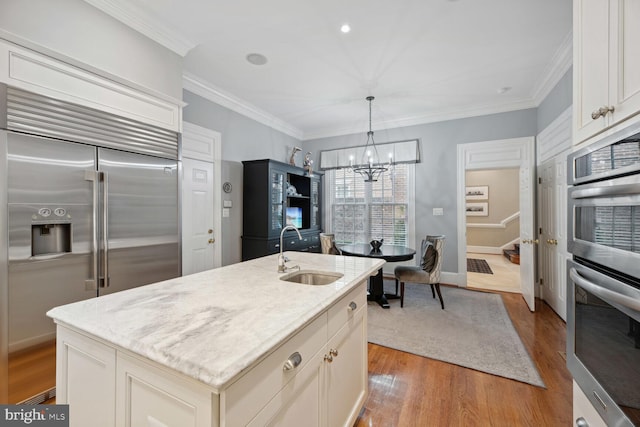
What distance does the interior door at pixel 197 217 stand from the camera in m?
3.42

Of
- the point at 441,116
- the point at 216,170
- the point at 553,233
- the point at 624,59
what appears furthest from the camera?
the point at 441,116

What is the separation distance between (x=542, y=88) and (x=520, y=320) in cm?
305

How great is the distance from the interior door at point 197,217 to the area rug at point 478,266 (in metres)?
5.25

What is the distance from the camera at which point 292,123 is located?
17.5ft

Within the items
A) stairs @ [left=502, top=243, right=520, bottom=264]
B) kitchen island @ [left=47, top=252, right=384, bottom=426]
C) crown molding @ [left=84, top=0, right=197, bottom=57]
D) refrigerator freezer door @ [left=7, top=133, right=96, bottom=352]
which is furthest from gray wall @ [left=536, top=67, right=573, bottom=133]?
refrigerator freezer door @ [left=7, top=133, right=96, bottom=352]

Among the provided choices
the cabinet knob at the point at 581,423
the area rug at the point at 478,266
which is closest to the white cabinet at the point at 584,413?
the cabinet knob at the point at 581,423

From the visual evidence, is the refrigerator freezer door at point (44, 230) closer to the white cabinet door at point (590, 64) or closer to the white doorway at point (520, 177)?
the white cabinet door at point (590, 64)

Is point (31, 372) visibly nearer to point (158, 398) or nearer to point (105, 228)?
point (105, 228)

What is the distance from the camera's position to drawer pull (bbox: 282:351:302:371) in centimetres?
94

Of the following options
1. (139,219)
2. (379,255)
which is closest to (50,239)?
(139,219)

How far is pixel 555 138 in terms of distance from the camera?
3.35 meters

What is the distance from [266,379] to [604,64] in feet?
5.45

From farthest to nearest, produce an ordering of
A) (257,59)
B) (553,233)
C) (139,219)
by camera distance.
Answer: (553,233) < (257,59) < (139,219)

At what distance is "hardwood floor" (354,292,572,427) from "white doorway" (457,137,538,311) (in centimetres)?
136
